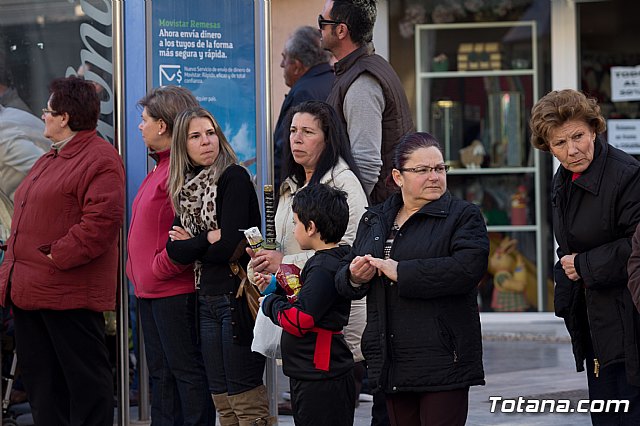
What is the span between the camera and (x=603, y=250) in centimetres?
471

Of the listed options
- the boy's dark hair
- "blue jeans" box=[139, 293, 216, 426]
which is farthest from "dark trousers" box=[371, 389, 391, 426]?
the boy's dark hair

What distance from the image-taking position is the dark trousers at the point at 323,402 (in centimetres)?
489

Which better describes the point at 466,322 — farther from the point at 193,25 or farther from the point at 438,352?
the point at 193,25

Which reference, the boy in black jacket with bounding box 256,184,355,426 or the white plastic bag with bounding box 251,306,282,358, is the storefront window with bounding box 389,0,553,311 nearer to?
the white plastic bag with bounding box 251,306,282,358

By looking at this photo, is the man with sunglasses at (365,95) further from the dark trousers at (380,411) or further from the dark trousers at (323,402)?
the dark trousers at (323,402)

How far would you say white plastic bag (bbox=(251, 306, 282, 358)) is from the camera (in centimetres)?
522

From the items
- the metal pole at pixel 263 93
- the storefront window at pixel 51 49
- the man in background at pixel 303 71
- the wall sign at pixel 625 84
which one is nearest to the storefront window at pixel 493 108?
the wall sign at pixel 625 84

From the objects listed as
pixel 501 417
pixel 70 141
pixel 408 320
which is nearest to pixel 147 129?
pixel 70 141

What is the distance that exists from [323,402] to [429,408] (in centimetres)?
51

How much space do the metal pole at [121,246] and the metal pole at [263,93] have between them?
30.3 inches

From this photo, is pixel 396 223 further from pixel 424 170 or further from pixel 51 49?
pixel 51 49

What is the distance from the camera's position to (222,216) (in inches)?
222

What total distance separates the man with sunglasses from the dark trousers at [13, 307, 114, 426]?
165 centimetres

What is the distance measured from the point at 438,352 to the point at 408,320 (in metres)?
0.18
